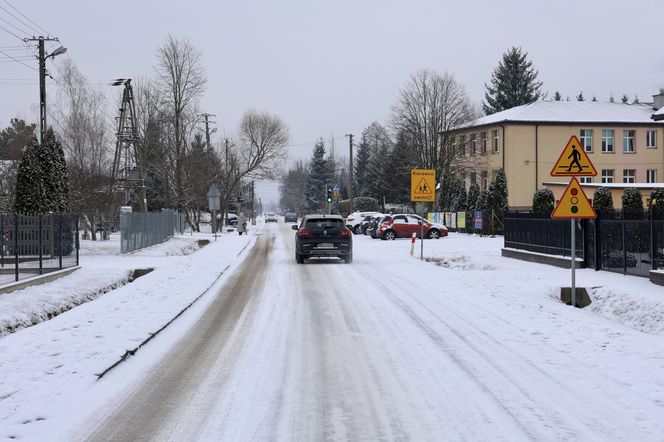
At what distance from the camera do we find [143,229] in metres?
32.8

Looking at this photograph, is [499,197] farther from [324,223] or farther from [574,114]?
[324,223]

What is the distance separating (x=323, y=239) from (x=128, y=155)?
2919 centimetres

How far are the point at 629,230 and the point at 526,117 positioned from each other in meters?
39.1

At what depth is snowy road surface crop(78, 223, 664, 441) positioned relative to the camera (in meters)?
5.33

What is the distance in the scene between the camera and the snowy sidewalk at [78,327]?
255 inches

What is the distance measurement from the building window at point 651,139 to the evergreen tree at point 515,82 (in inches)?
1237

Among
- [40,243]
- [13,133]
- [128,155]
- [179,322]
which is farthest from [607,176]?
[13,133]

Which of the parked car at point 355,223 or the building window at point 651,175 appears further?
the building window at point 651,175

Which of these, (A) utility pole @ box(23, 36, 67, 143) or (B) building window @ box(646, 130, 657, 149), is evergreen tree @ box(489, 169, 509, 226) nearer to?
(B) building window @ box(646, 130, 657, 149)

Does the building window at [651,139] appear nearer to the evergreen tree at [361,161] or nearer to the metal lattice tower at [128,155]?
the metal lattice tower at [128,155]

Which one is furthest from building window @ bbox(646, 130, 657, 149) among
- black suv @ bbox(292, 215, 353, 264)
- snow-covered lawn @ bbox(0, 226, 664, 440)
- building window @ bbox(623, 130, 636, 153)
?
black suv @ bbox(292, 215, 353, 264)

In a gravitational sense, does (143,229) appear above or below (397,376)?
above

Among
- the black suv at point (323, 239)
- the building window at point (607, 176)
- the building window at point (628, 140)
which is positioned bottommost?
the black suv at point (323, 239)

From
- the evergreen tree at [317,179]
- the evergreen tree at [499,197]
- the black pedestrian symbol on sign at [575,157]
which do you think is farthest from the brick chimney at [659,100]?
the evergreen tree at [317,179]
